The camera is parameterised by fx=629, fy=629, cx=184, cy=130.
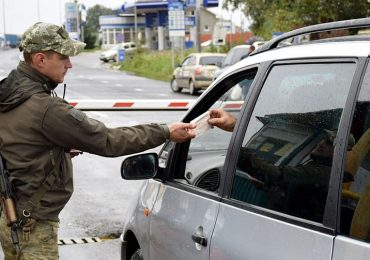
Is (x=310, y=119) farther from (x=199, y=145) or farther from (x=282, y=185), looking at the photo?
(x=199, y=145)

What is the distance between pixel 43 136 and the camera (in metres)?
3.16

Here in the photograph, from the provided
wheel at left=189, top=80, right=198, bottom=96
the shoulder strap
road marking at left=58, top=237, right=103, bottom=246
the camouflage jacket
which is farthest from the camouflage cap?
wheel at left=189, top=80, right=198, bottom=96

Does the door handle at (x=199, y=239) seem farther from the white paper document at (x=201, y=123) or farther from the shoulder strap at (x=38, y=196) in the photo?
the shoulder strap at (x=38, y=196)

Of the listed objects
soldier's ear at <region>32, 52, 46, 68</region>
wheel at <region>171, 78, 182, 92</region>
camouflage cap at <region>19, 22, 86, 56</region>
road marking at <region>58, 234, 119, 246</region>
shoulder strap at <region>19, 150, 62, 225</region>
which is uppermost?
camouflage cap at <region>19, 22, 86, 56</region>

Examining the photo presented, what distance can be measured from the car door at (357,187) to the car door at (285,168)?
0.04 metres

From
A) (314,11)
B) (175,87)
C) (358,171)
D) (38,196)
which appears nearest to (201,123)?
(38,196)

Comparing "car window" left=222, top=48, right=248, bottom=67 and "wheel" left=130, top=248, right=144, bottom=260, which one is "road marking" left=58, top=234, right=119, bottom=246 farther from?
"car window" left=222, top=48, right=248, bottom=67

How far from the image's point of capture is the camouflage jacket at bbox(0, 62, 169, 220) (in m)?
3.11

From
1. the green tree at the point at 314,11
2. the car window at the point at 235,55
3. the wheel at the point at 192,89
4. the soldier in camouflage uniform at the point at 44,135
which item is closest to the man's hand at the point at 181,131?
the soldier in camouflage uniform at the point at 44,135

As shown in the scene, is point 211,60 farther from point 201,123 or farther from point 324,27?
point 324,27

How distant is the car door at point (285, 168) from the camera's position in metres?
2.25

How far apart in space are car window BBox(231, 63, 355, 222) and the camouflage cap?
3.51ft

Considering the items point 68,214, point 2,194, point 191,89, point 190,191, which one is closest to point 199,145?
point 190,191

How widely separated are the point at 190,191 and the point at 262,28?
4425cm
